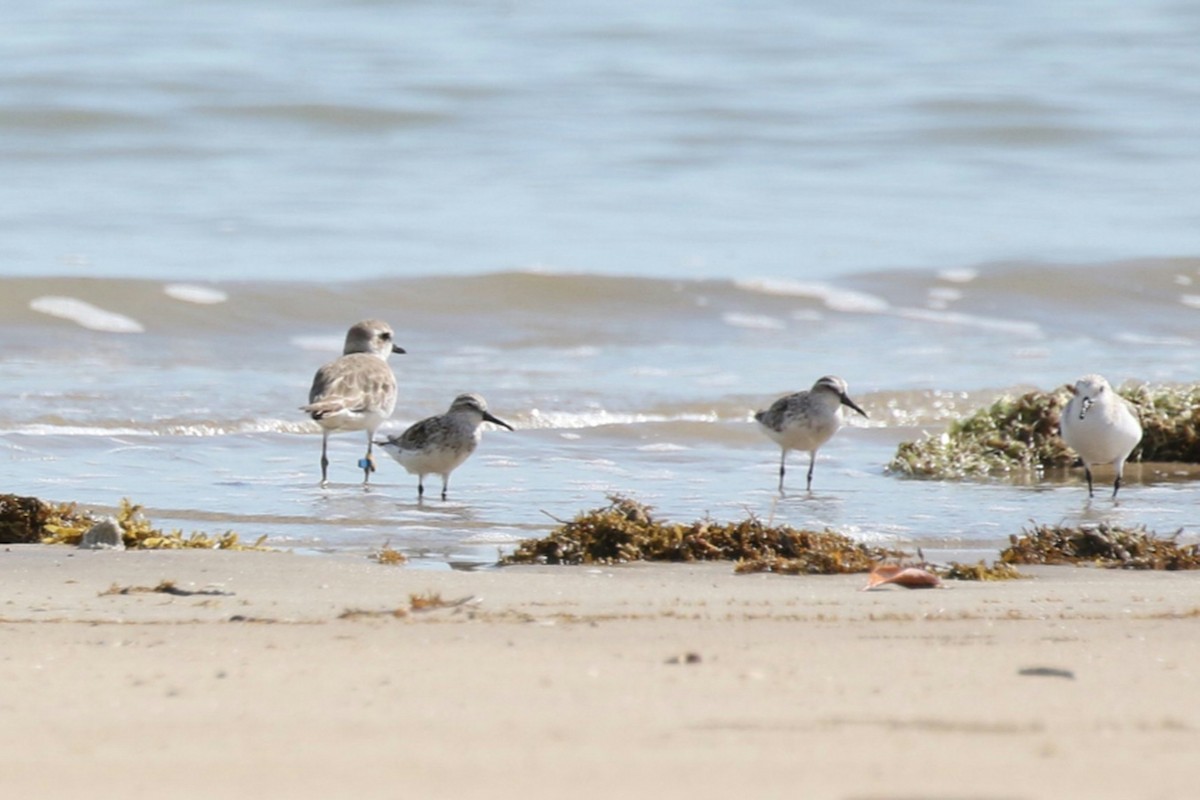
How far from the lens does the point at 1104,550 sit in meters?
6.32

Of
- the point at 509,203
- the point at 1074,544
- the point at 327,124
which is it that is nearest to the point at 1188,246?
the point at 509,203

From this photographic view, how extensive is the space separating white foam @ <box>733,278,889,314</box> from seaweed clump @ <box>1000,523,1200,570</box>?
862 cm

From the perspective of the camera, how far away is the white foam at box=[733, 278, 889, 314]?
1510 centimetres

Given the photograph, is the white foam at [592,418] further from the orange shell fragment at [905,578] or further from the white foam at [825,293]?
the orange shell fragment at [905,578]

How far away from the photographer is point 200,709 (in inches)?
144

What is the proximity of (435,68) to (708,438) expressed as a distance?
14.0 metres

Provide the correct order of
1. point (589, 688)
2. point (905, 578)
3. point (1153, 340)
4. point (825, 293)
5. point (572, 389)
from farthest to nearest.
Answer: point (825, 293)
point (1153, 340)
point (572, 389)
point (905, 578)
point (589, 688)

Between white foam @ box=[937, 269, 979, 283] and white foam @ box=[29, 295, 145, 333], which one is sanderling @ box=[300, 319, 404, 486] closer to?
white foam @ box=[29, 295, 145, 333]

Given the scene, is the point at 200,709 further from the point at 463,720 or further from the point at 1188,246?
the point at 1188,246

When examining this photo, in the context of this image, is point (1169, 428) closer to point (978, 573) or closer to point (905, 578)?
point (978, 573)

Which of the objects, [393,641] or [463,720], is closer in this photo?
[463,720]

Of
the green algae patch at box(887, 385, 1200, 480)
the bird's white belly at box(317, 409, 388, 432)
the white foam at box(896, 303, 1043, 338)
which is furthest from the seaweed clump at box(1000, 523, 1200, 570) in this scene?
the white foam at box(896, 303, 1043, 338)

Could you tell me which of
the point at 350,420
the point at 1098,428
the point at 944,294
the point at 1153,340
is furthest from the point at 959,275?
the point at 350,420

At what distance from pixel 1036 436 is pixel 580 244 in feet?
23.3
